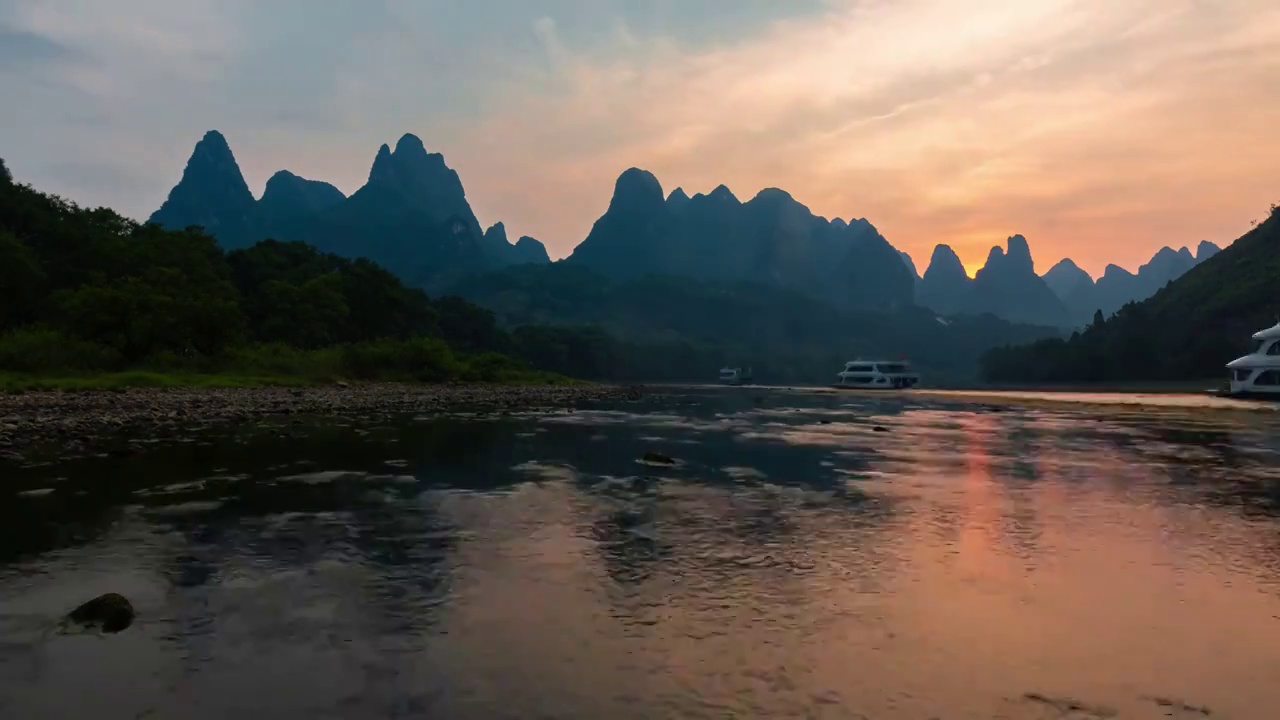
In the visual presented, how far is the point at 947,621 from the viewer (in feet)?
33.6

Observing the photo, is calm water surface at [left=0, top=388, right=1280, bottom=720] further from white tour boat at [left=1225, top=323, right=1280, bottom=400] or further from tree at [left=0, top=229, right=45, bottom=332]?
white tour boat at [left=1225, top=323, right=1280, bottom=400]

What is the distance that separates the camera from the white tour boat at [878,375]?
14762 centimetres

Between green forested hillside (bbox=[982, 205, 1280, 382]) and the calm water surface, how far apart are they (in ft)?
421

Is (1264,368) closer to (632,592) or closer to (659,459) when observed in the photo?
(659,459)

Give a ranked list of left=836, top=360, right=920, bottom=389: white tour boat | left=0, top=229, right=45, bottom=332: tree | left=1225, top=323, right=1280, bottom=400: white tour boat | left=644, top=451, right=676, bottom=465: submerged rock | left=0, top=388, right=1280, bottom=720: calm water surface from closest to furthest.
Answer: left=0, top=388, right=1280, bottom=720: calm water surface, left=644, top=451, right=676, bottom=465: submerged rock, left=0, top=229, right=45, bottom=332: tree, left=1225, top=323, right=1280, bottom=400: white tour boat, left=836, top=360, right=920, bottom=389: white tour boat

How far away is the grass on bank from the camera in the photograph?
50062 mm

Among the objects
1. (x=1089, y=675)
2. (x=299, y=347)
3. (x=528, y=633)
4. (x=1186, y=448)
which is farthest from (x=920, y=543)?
(x=299, y=347)

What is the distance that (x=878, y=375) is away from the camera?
148875 millimetres

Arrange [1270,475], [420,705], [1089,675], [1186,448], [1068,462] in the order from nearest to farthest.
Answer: [420,705]
[1089,675]
[1270,475]
[1068,462]
[1186,448]

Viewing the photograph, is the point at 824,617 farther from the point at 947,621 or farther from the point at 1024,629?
Result: the point at 1024,629

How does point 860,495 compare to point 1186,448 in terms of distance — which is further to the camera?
point 1186,448

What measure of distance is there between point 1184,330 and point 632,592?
162m

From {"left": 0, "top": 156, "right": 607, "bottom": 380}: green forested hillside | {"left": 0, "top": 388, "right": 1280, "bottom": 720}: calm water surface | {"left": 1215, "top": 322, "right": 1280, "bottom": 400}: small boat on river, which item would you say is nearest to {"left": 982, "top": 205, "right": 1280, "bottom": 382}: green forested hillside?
{"left": 1215, "top": 322, "right": 1280, "bottom": 400}: small boat on river

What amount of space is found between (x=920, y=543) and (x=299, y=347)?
9227 centimetres
